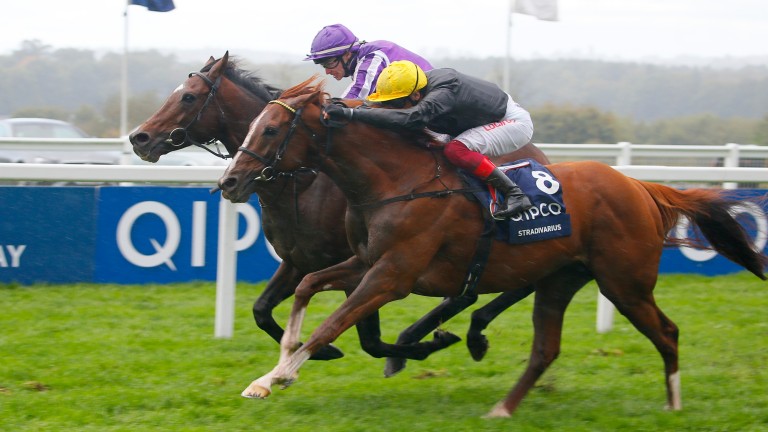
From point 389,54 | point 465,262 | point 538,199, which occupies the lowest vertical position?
point 465,262

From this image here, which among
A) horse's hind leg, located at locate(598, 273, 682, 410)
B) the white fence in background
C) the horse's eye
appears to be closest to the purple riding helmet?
the horse's eye

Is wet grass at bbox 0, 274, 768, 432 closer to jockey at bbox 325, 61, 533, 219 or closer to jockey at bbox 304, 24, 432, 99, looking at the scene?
jockey at bbox 325, 61, 533, 219

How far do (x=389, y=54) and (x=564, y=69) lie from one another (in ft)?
62.0

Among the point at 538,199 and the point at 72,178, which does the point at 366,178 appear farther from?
the point at 72,178

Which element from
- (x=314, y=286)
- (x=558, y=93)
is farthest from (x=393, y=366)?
(x=558, y=93)

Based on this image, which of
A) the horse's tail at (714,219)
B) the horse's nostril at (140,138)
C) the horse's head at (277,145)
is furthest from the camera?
the horse's nostril at (140,138)

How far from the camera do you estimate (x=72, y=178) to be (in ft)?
23.8

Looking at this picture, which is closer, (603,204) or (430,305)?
(603,204)

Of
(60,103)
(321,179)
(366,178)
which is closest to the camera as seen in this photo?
(366,178)

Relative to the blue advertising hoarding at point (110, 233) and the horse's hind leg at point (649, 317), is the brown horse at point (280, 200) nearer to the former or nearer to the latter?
the horse's hind leg at point (649, 317)

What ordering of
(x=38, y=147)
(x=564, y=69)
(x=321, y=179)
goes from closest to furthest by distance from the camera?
(x=321, y=179), (x=38, y=147), (x=564, y=69)

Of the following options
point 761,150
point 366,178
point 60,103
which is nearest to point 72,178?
point 366,178

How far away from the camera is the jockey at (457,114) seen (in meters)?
4.68

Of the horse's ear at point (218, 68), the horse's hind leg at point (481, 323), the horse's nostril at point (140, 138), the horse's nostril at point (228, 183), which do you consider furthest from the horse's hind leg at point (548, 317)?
Result: the horse's nostril at point (140, 138)
